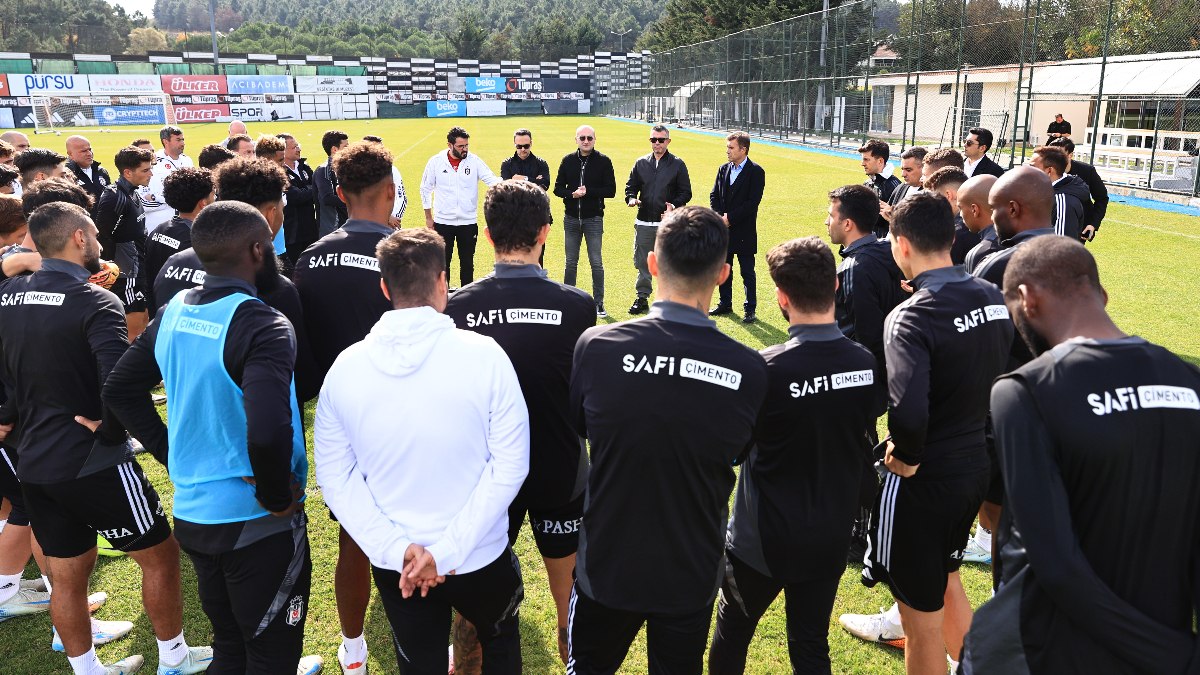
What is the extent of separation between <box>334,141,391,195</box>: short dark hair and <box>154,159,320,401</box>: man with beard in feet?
1.33

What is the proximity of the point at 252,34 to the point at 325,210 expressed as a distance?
111 m

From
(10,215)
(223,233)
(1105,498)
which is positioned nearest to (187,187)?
(10,215)

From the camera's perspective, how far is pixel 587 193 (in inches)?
379

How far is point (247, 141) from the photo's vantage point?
853 centimetres

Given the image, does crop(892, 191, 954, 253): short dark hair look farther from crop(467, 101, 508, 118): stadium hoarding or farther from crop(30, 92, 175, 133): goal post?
crop(467, 101, 508, 118): stadium hoarding

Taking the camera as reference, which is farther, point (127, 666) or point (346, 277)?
point (346, 277)

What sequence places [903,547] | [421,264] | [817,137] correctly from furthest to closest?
[817,137], [903,547], [421,264]

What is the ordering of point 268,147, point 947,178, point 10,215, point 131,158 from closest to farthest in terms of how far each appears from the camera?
point 10,215
point 947,178
point 131,158
point 268,147

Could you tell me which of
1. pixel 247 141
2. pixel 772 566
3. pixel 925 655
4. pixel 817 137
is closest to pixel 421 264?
pixel 772 566

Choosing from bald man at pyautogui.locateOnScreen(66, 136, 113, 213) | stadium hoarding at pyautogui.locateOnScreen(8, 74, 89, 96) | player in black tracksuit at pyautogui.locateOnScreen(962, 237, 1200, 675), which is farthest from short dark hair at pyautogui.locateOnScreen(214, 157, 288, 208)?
stadium hoarding at pyautogui.locateOnScreen(8, 74, 89, 96)

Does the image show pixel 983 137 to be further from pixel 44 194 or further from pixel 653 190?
pixel 44 194

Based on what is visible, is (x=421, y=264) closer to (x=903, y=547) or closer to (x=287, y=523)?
(x=287, y=523)

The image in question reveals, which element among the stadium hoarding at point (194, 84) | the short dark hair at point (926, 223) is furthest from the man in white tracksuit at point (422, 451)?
the stadium hoarding at point (194, 84)

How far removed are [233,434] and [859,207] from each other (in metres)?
3.50
